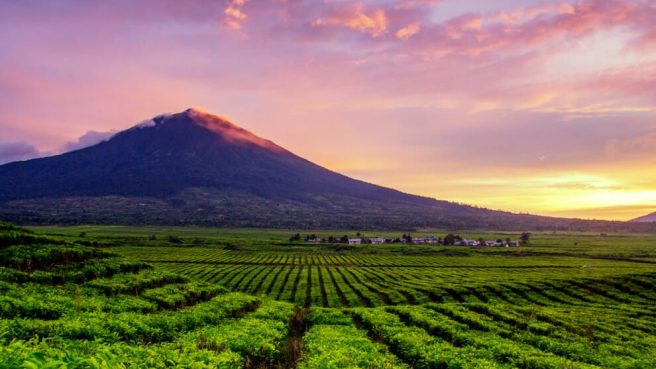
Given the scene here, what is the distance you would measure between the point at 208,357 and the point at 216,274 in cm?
6962

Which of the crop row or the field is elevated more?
the field

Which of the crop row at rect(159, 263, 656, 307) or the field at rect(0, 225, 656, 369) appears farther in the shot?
the crop row at rect(159, 263, 656, 307)

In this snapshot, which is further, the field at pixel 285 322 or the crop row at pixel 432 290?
the crop row at pixel 432 290

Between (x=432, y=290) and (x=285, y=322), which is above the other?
(x=285, y=322)

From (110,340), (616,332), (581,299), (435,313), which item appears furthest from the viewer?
(581,299)

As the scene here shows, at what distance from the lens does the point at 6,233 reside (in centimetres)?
3844

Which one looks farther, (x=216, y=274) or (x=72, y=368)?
(x=216, y=274)

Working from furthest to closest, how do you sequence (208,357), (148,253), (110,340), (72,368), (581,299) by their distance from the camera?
(148,253)
(581,299)
(110,340)
(208,357)
(72,368)

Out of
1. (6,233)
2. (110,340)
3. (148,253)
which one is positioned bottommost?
(148,253)

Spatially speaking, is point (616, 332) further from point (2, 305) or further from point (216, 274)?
point (216, 274)

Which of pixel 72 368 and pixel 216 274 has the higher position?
pixel 72 368

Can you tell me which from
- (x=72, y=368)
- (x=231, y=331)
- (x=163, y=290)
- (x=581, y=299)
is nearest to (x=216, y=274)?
(x=163, y=290)

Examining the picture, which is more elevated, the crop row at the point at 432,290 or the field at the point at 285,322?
the field at the point at 285,322

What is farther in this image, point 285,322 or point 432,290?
point 432,290
